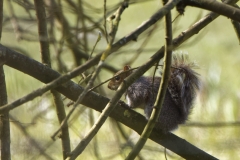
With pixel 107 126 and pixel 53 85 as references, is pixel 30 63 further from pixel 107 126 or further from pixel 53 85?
pixel 107 126

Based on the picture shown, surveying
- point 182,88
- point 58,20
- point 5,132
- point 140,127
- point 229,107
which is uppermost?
point 229,107

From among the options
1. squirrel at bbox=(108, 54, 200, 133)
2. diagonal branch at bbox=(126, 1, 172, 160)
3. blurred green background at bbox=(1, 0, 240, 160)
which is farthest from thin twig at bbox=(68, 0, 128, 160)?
squirrel at bbox=(108, 54, 200, 133)

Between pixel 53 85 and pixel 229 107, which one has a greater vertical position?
pixel 229 107

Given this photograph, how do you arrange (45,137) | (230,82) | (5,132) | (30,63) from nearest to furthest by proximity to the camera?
(30,63) → (5,132) → (45,137) → (230,82)

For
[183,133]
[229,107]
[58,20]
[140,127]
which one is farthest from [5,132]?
[229,107]

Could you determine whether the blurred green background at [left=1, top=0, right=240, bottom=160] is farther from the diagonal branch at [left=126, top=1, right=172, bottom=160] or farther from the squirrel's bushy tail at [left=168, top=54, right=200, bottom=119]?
the diagonal branch at [left=126, top=1, right=172, bottom=160]

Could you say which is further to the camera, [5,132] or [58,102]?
[58,102]
